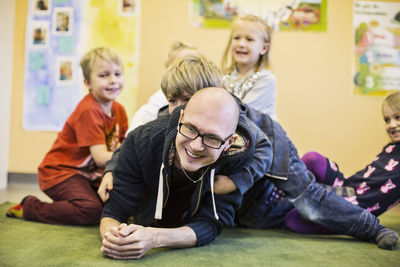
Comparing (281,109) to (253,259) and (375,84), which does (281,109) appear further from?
(253,259)

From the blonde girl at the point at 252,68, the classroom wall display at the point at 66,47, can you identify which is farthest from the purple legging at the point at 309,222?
the classroom wall display at the point at 66,47

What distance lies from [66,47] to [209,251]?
101 inches

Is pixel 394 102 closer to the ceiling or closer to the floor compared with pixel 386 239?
closer to the ceiling

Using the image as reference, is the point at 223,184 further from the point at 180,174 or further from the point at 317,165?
the point at 317,165

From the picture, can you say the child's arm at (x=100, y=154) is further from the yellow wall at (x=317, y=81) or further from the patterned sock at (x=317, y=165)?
the yellow wall at (x=317, y=81)

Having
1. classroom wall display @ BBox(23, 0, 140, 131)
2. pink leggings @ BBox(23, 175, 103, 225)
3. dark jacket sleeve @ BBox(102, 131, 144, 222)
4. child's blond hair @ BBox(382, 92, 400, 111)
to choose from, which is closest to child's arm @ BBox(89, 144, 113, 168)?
pink leggings @ BBox(23, 175, 103, 225)

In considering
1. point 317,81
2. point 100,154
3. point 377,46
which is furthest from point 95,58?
point 377,46

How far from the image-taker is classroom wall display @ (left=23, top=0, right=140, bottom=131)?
10.5ft

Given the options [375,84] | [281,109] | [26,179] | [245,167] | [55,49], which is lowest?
[26,179]

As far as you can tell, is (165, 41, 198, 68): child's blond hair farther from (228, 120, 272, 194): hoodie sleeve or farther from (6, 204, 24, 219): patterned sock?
(6, 204, 24, 219): patterned sock

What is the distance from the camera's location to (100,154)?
1742 millimetres

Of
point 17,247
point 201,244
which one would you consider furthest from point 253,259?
point 17,247

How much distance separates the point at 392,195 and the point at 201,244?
→ 94 centimetres

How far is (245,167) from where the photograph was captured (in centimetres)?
137
